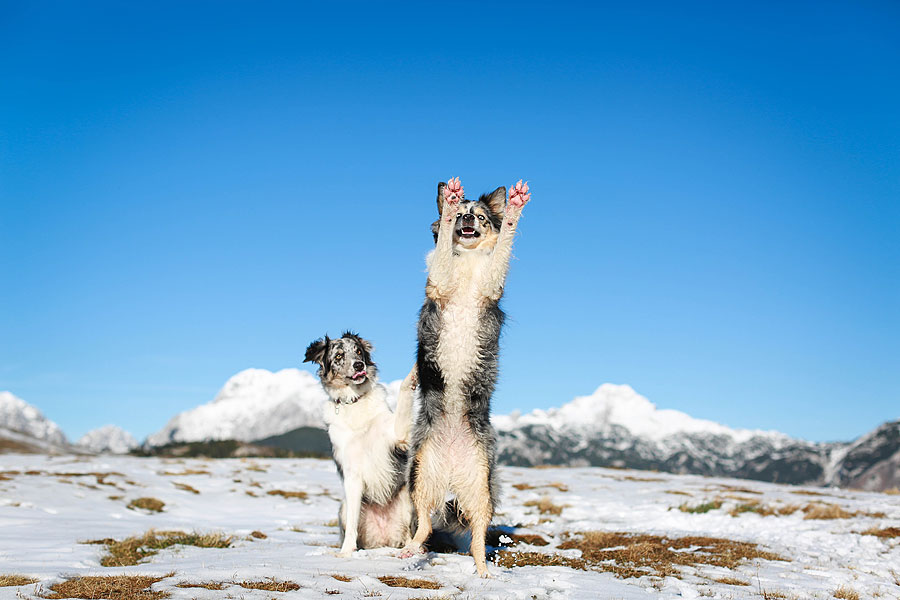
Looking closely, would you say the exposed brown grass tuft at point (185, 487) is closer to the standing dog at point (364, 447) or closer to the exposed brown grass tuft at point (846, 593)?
the standing dog at point (364, 447)

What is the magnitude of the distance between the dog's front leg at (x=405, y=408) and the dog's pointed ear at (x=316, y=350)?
1573 mm

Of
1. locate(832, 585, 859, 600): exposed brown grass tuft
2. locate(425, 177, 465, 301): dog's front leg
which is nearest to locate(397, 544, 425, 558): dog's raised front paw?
locate(425, 177, 465, 301): dog's front leg

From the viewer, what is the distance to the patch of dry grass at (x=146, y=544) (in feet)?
27.3

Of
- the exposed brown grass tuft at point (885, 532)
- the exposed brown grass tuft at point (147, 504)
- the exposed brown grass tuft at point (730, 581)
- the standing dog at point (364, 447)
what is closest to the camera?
the exposed brown grass tuft at point (730, 581)

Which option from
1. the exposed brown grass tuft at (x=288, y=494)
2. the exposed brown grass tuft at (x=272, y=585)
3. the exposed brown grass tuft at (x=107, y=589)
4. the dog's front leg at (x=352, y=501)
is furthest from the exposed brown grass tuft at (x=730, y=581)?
the exposed brown grass tuft at (x=288, y=494)

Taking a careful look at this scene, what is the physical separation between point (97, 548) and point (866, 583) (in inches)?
415

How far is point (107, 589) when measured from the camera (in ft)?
18.7

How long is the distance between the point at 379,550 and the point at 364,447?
1.44 metres

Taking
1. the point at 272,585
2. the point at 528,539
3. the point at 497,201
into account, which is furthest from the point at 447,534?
the point at 497,201

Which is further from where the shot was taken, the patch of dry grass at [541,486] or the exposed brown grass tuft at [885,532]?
the patch of dry grass at [541,486]

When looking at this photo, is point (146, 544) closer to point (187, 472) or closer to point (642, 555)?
point (642, 555)

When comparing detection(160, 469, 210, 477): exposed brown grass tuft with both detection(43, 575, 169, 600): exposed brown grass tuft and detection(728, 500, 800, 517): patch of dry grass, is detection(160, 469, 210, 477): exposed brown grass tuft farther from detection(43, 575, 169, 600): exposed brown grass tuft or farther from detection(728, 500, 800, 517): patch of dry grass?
detection(728, 500, 800, 517): patch of dry grass

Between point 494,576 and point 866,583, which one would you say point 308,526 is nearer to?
point 494,576

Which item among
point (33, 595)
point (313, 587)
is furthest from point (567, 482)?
point (33, 595)
